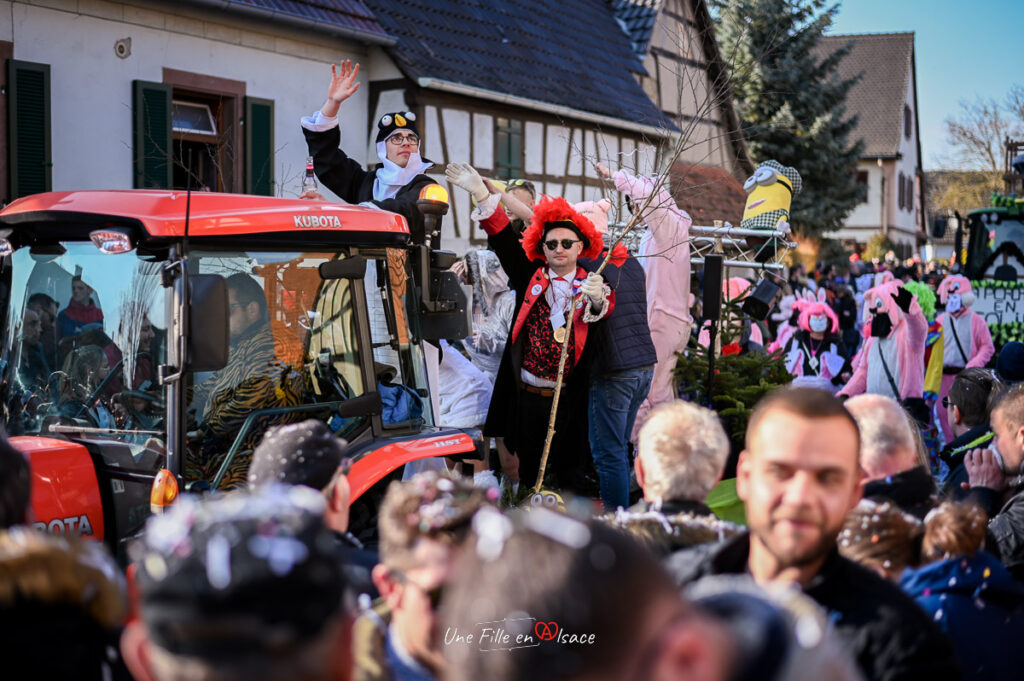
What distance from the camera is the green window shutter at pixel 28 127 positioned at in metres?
11.6

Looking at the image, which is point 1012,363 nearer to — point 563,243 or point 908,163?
point 563,243

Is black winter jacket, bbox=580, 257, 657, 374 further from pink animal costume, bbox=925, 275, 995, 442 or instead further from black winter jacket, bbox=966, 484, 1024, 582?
pink animal costume, bbox=925, 275, 995, 442

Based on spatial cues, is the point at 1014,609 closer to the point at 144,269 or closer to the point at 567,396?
the point at 144,269

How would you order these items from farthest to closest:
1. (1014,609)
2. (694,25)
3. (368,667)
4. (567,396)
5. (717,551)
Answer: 1. (694,25)
2. (567,396)
3. (1014,609)
4. (717,551)
5. (368,667)

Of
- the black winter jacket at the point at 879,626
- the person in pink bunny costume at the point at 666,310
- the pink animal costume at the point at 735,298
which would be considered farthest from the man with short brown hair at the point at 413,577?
the pink animal costume at the point at 735,298

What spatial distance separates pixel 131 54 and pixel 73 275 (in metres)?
8.92

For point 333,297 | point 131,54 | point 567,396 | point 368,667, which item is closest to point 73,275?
point 333,297

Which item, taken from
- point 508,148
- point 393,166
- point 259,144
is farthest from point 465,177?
point 508,148

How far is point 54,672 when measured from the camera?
1926mm

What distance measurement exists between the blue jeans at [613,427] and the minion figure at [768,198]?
5.84 metres

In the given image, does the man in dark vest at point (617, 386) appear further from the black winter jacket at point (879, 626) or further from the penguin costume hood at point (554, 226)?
the black winter jacket at point (879, 626)

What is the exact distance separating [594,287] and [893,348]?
443 cm

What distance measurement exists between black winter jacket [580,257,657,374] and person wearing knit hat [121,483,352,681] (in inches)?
214

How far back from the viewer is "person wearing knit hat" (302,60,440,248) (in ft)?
23.1
